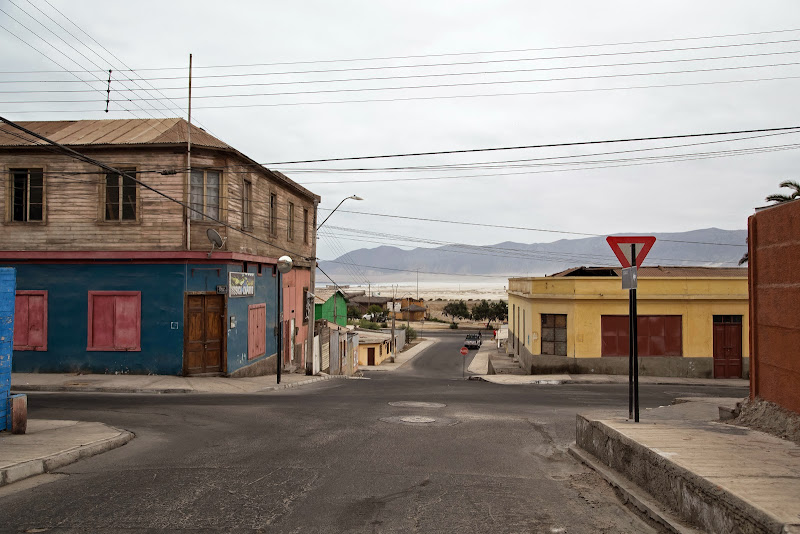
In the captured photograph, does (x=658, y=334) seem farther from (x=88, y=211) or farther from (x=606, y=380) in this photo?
(x=88, y=211)

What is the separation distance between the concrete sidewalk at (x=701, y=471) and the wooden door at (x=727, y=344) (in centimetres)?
2236

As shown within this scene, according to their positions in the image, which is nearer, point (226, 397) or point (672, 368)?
point (226, 397)

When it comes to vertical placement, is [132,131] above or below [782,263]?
above

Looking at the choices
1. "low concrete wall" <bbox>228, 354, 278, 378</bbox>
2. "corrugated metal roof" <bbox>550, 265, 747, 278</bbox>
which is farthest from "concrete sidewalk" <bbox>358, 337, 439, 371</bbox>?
"low concrete wall" <bbox>228, 354, 278, 378</bbox>

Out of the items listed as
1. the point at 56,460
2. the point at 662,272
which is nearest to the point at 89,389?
the point at 56,460

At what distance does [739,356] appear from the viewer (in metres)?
29.5

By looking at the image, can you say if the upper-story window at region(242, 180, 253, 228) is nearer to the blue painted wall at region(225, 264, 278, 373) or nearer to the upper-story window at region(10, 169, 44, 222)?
the blue painted wall at region(225, 264, 278, 373)

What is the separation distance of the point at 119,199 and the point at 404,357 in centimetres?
4513

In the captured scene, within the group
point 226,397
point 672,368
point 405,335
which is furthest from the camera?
point 405,335

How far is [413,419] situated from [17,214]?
17.2 m

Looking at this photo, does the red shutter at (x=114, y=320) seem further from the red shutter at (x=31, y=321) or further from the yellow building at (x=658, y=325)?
the yellow building at (x=658, y=325)

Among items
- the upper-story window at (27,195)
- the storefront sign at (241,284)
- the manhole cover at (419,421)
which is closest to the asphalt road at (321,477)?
the manhole cover at (419,421)

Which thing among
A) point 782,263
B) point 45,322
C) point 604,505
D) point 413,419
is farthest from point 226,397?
point 782,263

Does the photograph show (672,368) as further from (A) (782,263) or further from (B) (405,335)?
(B) (405,335)
